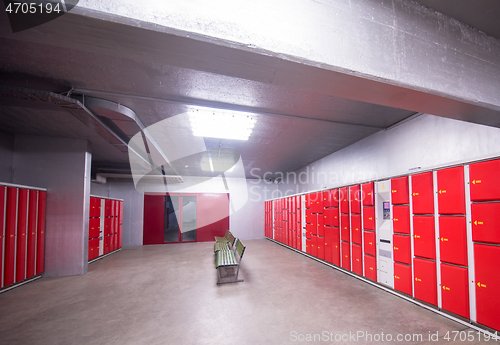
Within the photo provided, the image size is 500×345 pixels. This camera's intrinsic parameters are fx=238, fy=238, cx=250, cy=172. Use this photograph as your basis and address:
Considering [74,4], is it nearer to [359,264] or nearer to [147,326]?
[147,326]

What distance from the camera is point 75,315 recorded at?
3.46 metres

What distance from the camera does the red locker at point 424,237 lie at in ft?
11.3

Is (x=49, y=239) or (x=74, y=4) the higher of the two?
(x=74, y=4)

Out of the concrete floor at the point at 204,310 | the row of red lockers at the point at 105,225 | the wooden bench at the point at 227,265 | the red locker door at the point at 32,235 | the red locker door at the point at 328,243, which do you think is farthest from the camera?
the row of red lockers at the point at 105,225

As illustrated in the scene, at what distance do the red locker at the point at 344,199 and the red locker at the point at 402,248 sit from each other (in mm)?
1367

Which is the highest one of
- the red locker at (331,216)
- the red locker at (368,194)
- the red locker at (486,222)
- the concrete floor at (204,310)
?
the red locker at (368,194)

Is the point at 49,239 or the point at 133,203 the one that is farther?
the point at 133,203

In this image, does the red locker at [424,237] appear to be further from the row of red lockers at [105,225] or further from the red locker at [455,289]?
the row of red lockers at [105,225]

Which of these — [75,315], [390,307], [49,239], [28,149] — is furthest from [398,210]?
[28,149]

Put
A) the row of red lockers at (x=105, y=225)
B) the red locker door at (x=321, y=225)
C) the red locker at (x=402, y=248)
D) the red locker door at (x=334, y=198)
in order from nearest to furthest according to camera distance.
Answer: the red locker at (x=402, y=248), the red locker door at (x=334, y=198), the red locker door at (x=321, y=225), the row of red lockers at (x=105, y=225)

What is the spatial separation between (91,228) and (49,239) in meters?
1.34

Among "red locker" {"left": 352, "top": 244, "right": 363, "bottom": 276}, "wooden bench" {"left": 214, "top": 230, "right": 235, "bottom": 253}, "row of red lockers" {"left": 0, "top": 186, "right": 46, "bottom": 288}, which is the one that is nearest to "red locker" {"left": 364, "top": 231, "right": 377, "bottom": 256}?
"red locker" {"left": 352, "top": 244, "right": 363, "bottom": 276}

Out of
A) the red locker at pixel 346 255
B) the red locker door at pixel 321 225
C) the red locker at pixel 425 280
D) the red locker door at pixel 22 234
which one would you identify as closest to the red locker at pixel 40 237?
the red locker door at pixel 22 234

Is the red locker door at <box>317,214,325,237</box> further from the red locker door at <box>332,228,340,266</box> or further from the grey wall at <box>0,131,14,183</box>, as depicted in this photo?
the grey wall at <box>0,131,14,183</box>
